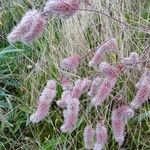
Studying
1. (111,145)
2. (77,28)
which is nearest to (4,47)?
(77,28)

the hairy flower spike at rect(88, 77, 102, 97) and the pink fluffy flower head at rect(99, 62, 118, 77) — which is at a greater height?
the pink fluffy flower head at rect(99, 62, 118, 77)

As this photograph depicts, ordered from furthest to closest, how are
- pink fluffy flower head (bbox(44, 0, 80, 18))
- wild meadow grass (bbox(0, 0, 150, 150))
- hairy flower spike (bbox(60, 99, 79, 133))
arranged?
1. wild meadow grass (bbox(0, 0, 150, 150))
2. hairy flower spike (bbox(60, 99, 79, 133))
3. pink fluffy flower head (bbox(44, 0, 80, 18))

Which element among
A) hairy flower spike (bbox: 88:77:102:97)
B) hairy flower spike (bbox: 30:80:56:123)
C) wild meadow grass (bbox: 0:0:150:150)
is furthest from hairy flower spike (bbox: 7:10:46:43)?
wild meadow grass (bbox: 0:0:150:150)

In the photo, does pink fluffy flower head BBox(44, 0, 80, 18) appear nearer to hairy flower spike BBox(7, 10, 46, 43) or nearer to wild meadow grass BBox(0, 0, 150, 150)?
hairy flower spike BBox(7, 10, 46, 43)

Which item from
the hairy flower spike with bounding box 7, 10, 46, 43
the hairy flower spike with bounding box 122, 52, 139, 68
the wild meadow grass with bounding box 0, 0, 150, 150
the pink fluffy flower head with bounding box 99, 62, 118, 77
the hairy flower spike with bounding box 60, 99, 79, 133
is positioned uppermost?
the hairy flower spike with bounding box 7, 10, 46, 43

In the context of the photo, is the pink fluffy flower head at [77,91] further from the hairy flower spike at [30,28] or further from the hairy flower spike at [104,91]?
the hairy flower spike at [30,28]

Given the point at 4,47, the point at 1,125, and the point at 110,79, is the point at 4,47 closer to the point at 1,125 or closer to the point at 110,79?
the point at 1,125
